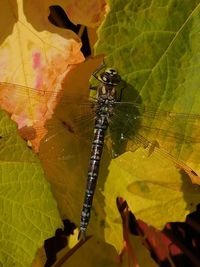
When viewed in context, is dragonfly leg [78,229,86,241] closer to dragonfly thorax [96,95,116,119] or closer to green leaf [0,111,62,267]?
green leaf [0,111,62,267]

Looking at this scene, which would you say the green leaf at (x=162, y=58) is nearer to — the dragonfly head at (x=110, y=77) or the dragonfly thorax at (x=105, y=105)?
the dragonfly head at (x=110, y=77)

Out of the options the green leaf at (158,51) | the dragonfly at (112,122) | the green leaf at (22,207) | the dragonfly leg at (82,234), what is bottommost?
the dragonfly leg at (82,234)

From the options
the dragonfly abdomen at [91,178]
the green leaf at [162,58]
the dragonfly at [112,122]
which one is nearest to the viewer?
the green leaf at [162,58]

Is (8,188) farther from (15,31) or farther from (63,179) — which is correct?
(15,31)

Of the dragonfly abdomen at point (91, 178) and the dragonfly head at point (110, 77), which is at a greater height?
the dragonfly head at point (110, 77)

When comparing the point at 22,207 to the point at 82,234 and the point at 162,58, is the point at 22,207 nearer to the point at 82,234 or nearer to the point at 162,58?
the point at 82,234

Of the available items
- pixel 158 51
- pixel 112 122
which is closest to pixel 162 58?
pixel 158 51

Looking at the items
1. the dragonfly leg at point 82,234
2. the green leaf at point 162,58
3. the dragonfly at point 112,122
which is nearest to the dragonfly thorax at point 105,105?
the dragonfly at point 112,122
